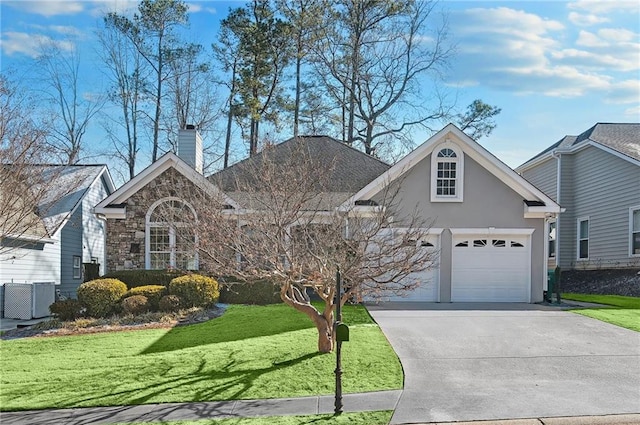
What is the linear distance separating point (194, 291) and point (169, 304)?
76 centimetres

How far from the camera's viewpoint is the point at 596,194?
21.5 m

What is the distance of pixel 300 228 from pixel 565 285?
1626cm

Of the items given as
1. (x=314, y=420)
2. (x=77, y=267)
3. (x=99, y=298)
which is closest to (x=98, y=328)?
(x=99, y=298)

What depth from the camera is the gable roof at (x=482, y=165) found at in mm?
16531

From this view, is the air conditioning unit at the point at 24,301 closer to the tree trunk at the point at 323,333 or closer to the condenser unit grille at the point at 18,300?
the condenser unit grille at the point at 18,300

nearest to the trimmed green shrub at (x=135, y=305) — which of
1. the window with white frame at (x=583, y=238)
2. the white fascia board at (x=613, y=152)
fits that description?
the white fascia board at (x=613, y=152)

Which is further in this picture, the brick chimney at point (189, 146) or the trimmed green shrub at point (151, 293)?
the brick chimney at point (189, 146)

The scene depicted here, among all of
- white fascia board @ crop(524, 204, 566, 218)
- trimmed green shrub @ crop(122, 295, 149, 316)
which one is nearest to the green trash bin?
white fascia board @ crop(524, 204, 566, 218)

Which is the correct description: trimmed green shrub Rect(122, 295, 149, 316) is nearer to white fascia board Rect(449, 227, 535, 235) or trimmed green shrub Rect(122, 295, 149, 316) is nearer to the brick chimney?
the brick chimney

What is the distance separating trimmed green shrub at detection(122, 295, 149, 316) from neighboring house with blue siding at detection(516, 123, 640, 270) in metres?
13.6

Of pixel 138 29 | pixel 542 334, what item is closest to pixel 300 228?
pixel 542 334

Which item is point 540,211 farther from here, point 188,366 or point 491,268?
point 188,366

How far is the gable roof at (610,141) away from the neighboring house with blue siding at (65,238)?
18861 millimetres

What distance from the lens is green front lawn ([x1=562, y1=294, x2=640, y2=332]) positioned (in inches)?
481
